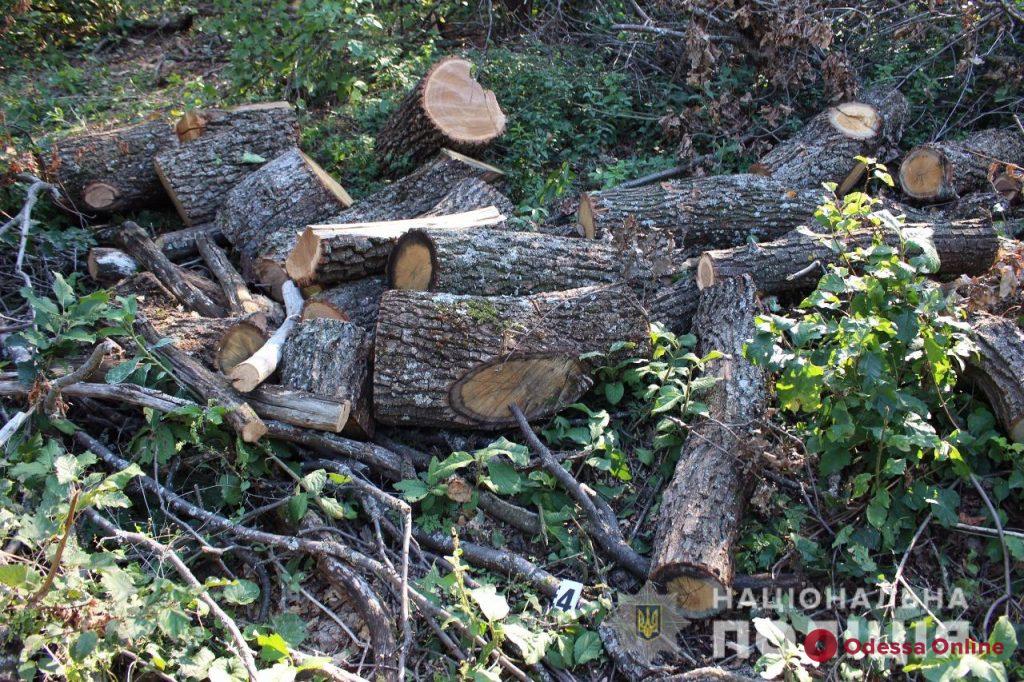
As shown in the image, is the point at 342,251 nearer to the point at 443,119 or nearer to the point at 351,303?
the point at 351,303

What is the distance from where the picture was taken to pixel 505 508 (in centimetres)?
357

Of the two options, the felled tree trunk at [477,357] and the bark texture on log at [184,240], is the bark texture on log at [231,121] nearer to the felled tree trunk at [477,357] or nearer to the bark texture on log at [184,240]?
the bark texture on log at [184,240]

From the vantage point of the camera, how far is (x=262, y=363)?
376 cm

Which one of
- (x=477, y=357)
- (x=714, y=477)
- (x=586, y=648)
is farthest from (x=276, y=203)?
(x=586, y=648)

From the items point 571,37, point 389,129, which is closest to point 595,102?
point 571,37

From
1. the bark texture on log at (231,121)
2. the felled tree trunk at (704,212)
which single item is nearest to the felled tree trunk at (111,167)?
the bark texture on log at (231,121)

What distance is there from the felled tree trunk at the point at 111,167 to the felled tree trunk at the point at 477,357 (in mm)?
2718

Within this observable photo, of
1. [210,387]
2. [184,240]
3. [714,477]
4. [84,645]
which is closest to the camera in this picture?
[84,645]

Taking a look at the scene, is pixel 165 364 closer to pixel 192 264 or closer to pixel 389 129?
pixel 192 264

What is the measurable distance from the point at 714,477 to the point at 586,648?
2.76 feet

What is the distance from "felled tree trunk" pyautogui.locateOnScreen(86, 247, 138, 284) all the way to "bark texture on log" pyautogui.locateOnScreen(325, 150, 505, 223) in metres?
1.20

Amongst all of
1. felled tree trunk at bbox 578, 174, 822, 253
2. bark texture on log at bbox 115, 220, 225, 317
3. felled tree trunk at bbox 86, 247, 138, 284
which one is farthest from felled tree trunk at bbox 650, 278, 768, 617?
felled tree trunk at bbox 86, 247, 138, 284

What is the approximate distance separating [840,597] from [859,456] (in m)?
0.56

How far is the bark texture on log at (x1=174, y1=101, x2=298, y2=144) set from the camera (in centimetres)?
572
